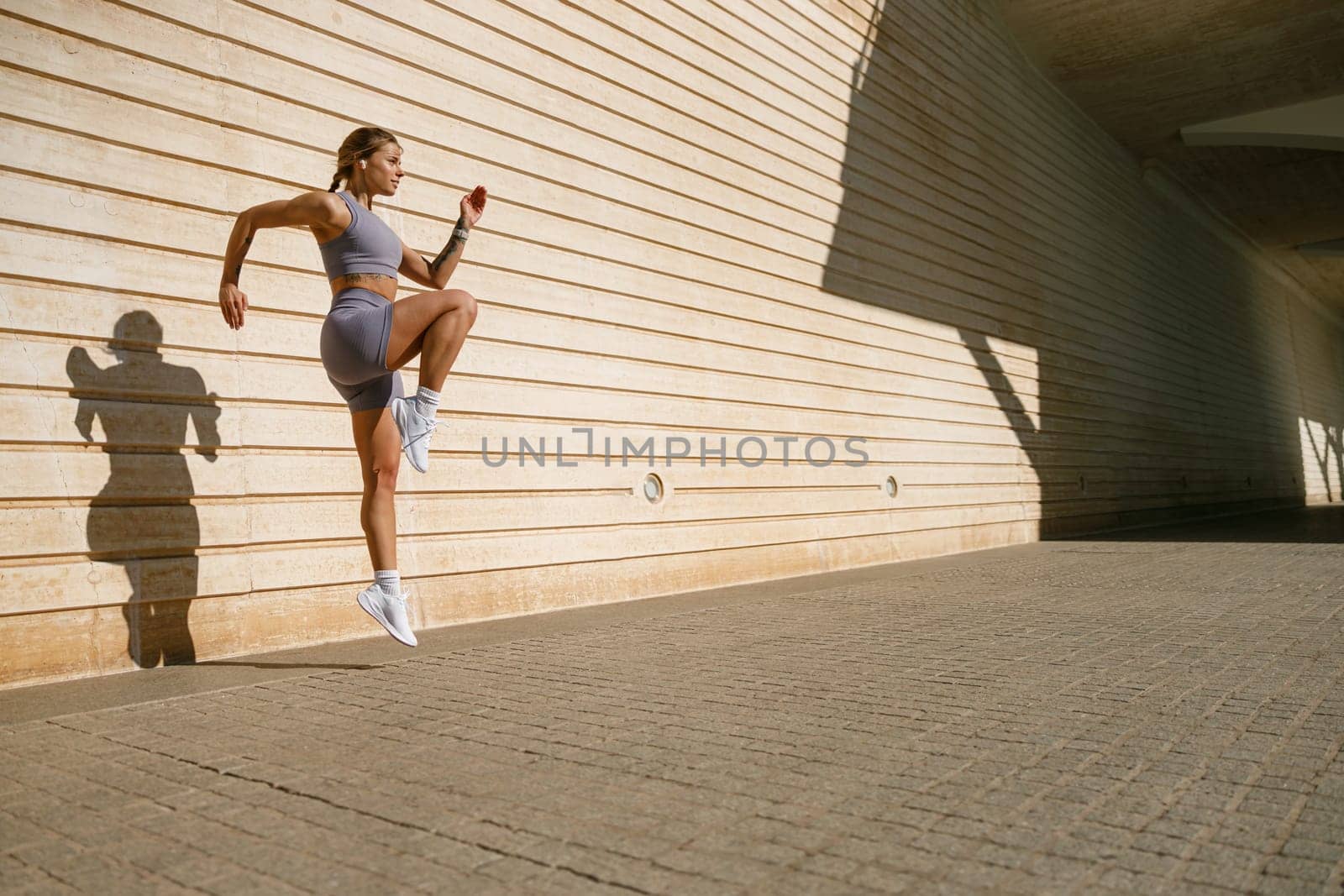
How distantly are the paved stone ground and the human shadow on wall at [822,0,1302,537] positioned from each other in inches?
210

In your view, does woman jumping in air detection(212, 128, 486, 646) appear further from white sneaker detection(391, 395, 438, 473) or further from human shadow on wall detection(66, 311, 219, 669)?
human shadow on wall detection(66, 311, 219, 669)

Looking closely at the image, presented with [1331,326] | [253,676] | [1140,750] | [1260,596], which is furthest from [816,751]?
[1331,326]

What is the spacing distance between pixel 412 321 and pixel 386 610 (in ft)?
3.38

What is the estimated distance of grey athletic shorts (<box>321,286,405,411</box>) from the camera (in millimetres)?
3465

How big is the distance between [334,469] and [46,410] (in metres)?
1.21

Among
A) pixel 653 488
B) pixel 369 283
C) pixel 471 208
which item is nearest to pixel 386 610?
pixel 369 283

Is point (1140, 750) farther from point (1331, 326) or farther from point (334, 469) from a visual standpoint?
Answer: point (1331, 326)

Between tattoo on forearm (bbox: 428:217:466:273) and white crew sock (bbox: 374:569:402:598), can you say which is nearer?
white crew sock (bbox: 374:569:402:598)

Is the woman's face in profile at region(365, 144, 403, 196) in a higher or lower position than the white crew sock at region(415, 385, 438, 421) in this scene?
higher

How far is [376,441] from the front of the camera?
11.9 ft

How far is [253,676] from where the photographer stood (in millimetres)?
3578

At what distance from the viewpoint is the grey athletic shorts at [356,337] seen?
3.46 m

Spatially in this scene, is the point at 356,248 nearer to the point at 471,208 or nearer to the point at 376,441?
the point at 471,208

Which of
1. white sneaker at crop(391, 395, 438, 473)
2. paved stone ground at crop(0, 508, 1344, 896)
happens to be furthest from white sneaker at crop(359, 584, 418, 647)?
white sneaker at crop(391, 395, 438, 473)
